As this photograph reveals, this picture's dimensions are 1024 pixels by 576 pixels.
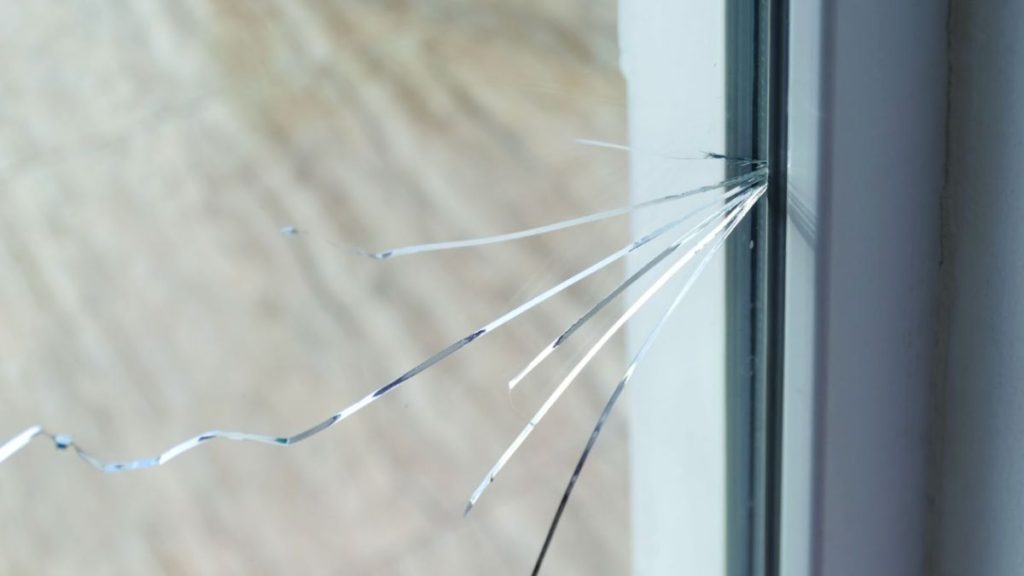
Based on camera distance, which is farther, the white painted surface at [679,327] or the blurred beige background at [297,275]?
the white painted surface at [679,327]

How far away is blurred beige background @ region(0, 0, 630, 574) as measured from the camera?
1.11 ft

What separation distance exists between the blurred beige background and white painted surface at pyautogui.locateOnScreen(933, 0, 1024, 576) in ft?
0.47

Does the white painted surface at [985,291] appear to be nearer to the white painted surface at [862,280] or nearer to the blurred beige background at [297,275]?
the white painted surface at [862,280]

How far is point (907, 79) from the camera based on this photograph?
0.41 m

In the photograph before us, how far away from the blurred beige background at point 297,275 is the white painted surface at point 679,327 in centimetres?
1

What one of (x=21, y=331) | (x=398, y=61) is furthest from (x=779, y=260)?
(x=21, y=331)

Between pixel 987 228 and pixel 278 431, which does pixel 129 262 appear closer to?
pixel 278 431

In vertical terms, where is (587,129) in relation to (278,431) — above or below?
above

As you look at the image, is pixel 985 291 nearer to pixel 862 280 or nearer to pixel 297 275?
pixel 862 280

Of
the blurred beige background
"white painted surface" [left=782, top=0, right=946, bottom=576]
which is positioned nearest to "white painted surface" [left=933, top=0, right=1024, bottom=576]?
"white painted surface" [left=782, top=0, right=946, bottom=576]

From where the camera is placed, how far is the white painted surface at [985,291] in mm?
403

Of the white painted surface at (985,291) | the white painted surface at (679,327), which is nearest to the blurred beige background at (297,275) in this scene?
the white painted surface at (679,327)

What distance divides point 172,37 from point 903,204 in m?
0.30

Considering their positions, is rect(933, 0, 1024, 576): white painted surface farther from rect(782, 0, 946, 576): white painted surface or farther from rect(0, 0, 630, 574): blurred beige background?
rect(0, 0, 630, 574): blurred beige background
